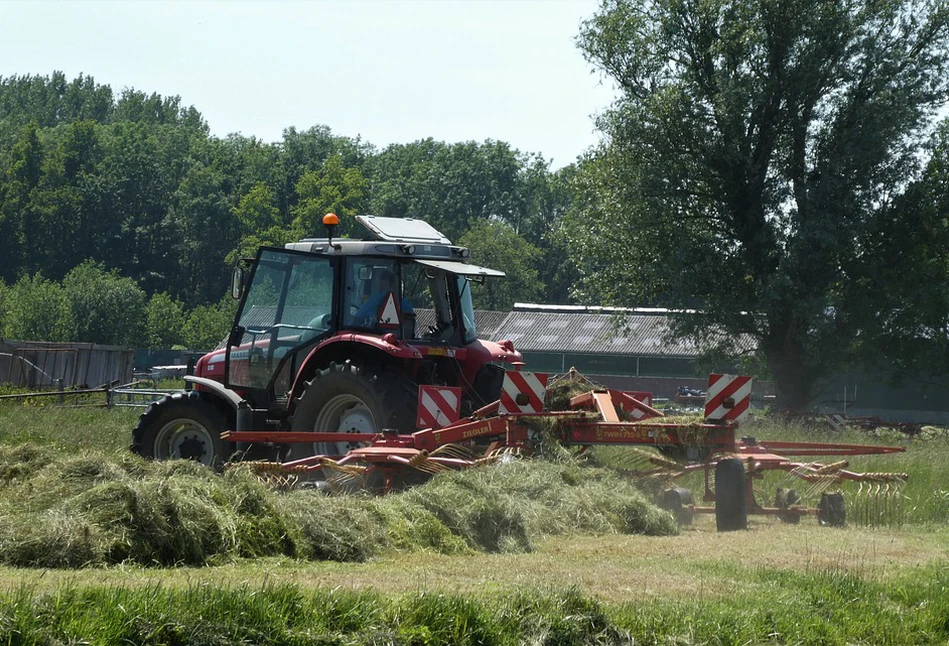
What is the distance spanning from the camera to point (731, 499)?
11.5 m

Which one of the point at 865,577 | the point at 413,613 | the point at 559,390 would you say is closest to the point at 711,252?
the point at 559,390

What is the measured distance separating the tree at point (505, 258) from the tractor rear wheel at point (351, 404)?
213 ft

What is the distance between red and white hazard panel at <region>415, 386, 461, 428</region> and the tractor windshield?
78.1 inches

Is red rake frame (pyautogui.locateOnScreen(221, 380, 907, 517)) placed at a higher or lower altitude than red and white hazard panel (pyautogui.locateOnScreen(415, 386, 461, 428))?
lower

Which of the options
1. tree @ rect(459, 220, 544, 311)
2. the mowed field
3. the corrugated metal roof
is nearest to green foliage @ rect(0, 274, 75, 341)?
tree @ rect(459, 220, 544, 311)

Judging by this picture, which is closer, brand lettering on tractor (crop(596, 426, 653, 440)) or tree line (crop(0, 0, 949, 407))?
brand lettering on tractor (crop(596, 426, 653, 440))

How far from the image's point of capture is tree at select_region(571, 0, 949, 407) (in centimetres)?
3625

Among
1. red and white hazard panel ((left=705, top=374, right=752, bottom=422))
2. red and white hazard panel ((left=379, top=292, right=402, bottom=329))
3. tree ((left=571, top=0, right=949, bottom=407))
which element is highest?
tree ((left=571, top=0, right=949, bottom=407))

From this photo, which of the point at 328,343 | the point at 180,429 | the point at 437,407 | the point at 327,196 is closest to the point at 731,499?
the point at 437,407

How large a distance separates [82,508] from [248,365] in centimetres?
667

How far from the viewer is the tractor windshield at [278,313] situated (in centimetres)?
1439

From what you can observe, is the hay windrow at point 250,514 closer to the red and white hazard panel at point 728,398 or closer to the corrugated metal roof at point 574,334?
the red and white hazard panel at point 728,398

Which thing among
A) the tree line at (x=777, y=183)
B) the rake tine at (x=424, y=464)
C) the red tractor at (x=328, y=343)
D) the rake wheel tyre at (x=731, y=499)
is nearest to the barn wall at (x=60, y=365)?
the tree line at (x=777, y=183)

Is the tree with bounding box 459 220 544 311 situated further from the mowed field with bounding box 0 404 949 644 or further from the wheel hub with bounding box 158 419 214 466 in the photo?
the mowed field with bounding box 0 404 949 644
